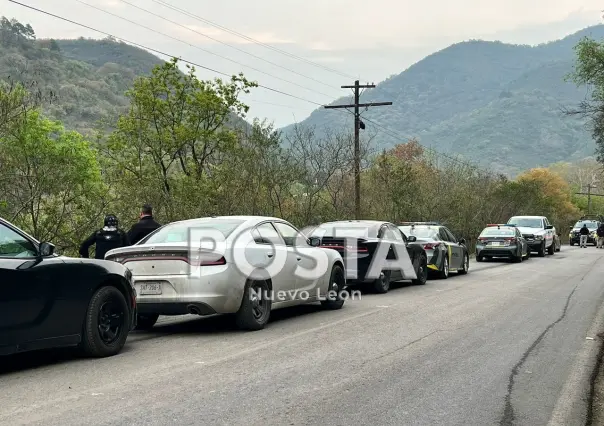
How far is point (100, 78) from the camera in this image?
14462 cm

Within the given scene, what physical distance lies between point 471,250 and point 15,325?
3532 cm

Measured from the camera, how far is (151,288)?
924 cm

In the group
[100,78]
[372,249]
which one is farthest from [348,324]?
[100,78]

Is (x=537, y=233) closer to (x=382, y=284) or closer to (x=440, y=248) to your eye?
(x=440, y=248)

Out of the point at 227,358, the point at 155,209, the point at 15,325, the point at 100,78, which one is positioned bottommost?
the point at 227,358

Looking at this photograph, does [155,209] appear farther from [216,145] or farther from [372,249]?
[216,145]

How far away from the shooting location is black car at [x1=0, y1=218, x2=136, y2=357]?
21.8ft

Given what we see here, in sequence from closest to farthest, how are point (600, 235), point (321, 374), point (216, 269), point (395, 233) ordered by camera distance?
point (321, 374)
point (216, 269)
point (395, 233)
point (600, 235)

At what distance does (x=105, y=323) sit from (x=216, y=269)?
1754mm

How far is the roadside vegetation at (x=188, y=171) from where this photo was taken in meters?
14.1

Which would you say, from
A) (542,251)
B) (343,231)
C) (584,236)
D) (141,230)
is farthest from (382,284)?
(584,236)

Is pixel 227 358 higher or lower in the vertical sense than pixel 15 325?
lower

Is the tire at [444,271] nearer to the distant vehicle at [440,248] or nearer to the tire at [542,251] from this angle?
the distant vehicle at [440,248]

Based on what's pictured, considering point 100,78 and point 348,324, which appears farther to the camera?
point 100,78
